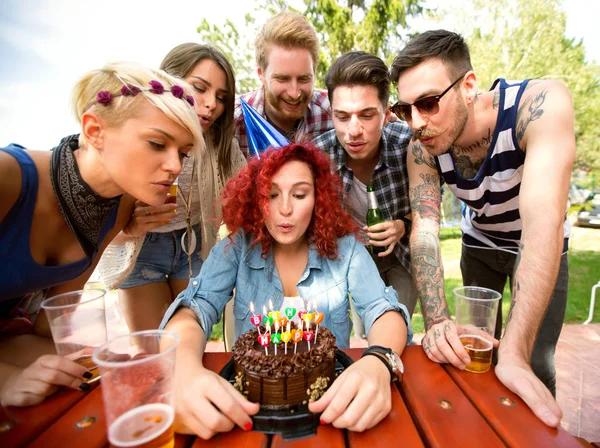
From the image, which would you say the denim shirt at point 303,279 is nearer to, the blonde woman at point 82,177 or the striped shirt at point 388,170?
the blonde woman at point 82,177

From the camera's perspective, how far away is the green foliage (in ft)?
42.5

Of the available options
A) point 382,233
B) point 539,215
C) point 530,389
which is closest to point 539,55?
point 382,233

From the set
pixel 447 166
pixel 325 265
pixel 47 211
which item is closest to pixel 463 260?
pixel 447 166

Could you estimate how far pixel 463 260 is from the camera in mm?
3525

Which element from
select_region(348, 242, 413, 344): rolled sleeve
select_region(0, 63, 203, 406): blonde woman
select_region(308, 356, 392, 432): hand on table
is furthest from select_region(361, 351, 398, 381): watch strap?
select_region(0, 63, 203, 406): blonde woman

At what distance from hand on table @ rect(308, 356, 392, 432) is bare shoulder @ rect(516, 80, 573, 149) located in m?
1.75

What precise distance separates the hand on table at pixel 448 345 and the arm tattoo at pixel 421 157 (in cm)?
146

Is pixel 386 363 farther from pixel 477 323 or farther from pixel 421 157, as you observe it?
pixel 421 157

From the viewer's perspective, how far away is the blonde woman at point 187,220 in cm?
287

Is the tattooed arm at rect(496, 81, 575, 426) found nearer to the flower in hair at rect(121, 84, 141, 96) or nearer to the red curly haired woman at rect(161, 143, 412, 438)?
the red curly haired woman at rect(161, 143, 412, 438)

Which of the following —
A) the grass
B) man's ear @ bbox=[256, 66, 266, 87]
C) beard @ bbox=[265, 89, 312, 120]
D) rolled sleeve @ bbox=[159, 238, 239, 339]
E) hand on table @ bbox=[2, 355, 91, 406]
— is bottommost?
the grass

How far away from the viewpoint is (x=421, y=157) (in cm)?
293

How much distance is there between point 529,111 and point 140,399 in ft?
8.26

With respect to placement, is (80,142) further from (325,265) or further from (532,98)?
(532,98)
